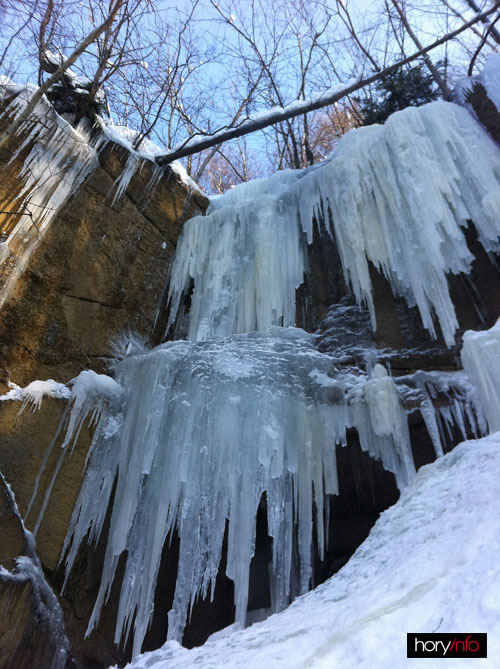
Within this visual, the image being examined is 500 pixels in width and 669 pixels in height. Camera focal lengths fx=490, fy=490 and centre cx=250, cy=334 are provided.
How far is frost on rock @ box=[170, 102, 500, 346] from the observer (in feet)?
16.0

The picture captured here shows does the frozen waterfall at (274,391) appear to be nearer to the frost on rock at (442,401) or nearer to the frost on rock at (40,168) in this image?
the frost on rock at (442,401)

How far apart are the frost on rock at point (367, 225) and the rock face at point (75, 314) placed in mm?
439

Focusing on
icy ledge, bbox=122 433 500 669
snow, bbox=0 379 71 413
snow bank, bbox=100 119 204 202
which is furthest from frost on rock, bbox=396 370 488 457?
snow bank, bbox=100 119 204 202

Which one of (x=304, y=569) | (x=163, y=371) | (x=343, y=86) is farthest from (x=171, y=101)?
(x=304, y=569)

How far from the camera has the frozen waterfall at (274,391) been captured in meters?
4.16

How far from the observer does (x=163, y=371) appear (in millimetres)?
4781

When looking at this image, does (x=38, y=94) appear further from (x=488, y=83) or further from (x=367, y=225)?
(x=488, y=83)

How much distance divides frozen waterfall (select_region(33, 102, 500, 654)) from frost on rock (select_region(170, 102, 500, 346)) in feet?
0.05

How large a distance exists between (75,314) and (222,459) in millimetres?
2185

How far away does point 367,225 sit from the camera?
5.38 metres

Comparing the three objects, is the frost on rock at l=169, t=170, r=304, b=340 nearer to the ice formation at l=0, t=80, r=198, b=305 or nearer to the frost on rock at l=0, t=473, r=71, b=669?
the ice formation at l=0, t=80, r=198, b=305

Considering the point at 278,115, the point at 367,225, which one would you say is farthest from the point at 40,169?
the point at 367,225

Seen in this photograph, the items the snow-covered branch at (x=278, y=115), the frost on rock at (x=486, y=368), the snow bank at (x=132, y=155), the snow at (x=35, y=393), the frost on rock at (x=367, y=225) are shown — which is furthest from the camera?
the snow-covered branch at (x=278, y=115)

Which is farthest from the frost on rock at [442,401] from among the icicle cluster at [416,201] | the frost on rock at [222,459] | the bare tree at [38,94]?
the bare tree at [38,94]
